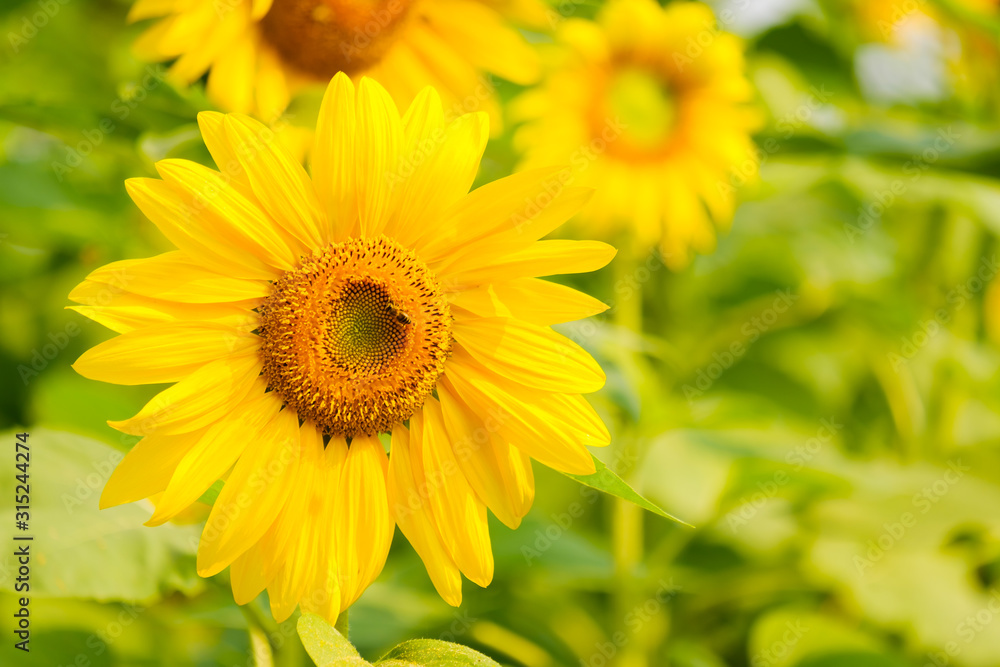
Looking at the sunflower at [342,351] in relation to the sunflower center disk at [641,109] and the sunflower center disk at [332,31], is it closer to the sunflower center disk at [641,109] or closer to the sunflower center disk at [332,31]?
the sunflower center disk at [332,31]

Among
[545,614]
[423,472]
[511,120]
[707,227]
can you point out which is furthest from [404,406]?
[707,227]

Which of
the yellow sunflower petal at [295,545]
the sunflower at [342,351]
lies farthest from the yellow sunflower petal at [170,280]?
the yellow sunflower petal at [295,545]

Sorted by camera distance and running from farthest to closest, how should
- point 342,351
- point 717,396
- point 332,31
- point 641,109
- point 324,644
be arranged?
point 641,109, point 717,396, point 332,31, point 342,351, point 324,644

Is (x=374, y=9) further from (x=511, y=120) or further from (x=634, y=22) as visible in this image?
(x=634, y=22)

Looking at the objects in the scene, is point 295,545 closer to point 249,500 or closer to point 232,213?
point 249,500

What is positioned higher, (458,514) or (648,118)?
(648,118)

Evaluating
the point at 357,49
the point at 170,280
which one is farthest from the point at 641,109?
the point at 170,280
